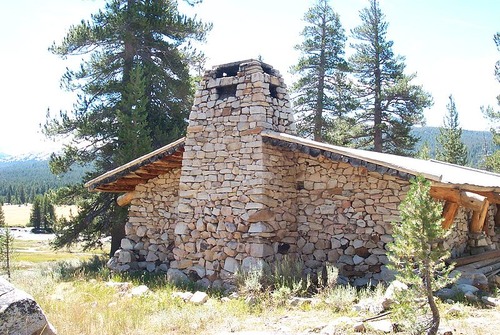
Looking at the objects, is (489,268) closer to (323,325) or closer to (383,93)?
(323,325)

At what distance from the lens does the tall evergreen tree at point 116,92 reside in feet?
54.4

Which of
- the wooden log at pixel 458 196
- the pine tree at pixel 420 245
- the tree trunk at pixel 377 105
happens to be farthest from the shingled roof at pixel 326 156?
the tree trunk at pixel 377 105

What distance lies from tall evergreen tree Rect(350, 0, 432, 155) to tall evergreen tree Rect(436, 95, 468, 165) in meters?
5.29

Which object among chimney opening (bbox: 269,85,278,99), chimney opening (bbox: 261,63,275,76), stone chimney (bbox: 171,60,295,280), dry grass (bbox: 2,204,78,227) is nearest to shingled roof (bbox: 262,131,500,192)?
stone chimney (bbox: 171,60,295,280)

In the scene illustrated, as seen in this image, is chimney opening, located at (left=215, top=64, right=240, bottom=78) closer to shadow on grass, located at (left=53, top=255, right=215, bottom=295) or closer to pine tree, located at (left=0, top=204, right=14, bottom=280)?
shadow on grass, located at (left=53, top=255, right=215, bottom=295)

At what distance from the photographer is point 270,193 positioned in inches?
409

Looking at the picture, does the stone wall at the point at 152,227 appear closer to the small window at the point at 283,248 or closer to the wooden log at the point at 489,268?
the small window at the point at 283,248

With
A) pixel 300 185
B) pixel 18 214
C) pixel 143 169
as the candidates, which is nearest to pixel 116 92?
pixel 143 169

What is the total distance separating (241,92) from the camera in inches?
429

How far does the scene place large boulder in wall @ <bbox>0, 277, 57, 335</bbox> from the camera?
4844mm

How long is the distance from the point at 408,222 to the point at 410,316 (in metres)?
1.15

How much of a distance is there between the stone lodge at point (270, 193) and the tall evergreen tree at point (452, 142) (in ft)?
61.5

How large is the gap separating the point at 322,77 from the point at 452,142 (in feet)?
35.7

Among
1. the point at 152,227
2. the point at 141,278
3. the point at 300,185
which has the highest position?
the point at 300,185
